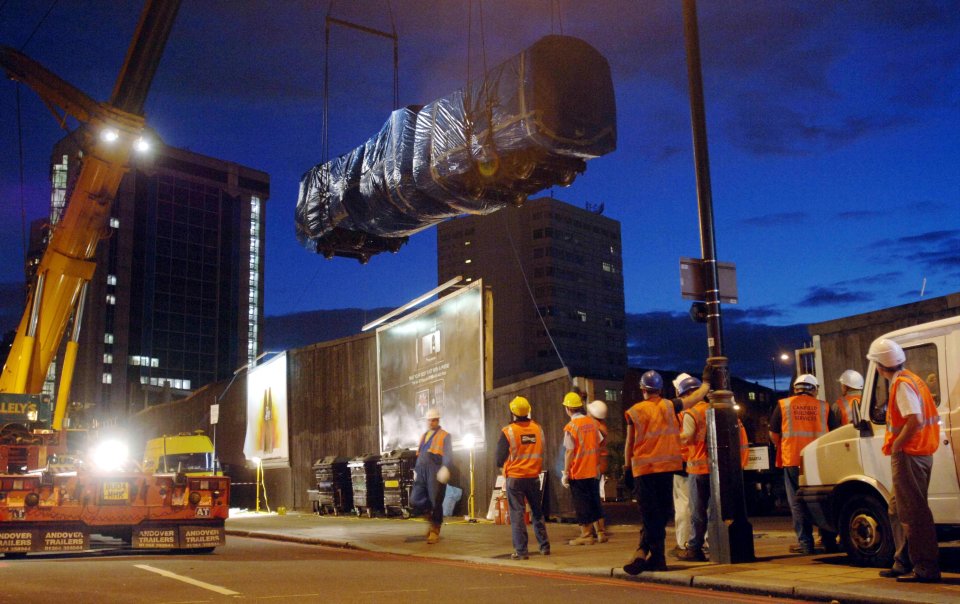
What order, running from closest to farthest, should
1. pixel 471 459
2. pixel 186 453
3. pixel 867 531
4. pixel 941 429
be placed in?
pixel 941 429 < pixel 867 531 < pixel 471 459 < pixel 186 453

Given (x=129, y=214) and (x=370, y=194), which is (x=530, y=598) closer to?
(x=370, y=194)

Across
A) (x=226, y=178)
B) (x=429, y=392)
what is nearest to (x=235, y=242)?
(x=226, y=178)

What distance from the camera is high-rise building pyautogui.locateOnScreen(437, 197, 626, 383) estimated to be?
13000 cm

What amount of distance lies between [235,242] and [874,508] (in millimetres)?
127962

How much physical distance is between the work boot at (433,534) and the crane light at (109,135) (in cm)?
956

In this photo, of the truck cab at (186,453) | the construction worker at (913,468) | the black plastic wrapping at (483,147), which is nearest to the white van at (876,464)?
the construction worker at (913,468)

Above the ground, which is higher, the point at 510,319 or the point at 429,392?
the point at 510,319

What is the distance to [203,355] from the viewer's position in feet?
413

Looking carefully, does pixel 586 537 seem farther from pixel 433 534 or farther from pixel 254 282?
pixel 254 282

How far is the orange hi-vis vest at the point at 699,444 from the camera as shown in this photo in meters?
9.48

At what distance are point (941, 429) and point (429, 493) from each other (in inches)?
279

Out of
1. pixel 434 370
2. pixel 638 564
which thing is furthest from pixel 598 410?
pixel 434 370

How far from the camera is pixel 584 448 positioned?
1157 cm

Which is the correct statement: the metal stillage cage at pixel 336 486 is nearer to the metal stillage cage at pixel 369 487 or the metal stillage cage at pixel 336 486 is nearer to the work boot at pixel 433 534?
the metal stillage cage at pixel 369 487
